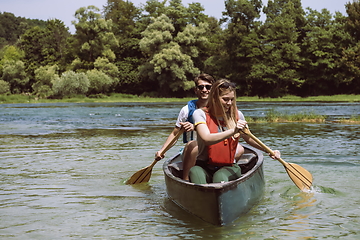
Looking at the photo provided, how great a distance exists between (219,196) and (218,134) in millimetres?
633

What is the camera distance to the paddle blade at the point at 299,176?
23.5ft

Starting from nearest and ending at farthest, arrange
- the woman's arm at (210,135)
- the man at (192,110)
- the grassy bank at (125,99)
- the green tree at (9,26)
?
1. the woman's arm at (210,135)
2. the man at (192,110)
3. the grassy bank at (125,99)
4. the green tree at (9,26)

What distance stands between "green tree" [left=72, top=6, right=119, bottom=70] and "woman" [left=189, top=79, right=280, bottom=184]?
48810 millimetres

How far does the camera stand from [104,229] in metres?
5.47

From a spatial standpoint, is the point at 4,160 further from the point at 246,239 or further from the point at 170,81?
the point at 170,81

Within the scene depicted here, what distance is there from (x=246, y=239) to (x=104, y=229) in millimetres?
1641

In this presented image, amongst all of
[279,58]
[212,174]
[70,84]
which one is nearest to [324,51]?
[279,58]

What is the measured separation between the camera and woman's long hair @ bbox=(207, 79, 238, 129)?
4964 mm

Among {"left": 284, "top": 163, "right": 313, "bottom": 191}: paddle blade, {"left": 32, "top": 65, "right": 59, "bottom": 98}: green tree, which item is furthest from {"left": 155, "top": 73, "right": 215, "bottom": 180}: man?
{"left": 32, "top": 65, "right": 59, "bottom": 98}: green tree

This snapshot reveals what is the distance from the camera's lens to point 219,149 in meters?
5.29

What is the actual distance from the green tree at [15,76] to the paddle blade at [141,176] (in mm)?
51286

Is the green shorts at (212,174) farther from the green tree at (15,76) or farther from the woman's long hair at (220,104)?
the green tree at (15,76)

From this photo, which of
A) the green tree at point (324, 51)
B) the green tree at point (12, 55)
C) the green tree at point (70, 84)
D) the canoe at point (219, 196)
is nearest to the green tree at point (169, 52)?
the green tree at point (70, 84)

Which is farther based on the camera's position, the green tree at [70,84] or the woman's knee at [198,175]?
the green tree at [70,84]
